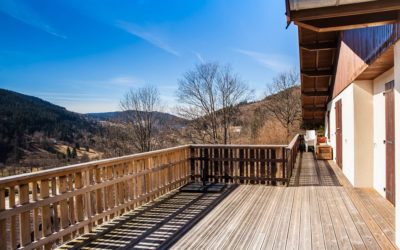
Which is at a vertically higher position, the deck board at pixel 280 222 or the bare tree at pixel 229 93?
the bare tree at pixel 229 93

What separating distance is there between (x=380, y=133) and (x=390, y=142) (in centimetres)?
100

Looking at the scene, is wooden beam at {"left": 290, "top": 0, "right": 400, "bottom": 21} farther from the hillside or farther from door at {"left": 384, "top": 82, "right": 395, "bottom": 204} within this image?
the hillside

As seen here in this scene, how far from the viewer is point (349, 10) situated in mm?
2461

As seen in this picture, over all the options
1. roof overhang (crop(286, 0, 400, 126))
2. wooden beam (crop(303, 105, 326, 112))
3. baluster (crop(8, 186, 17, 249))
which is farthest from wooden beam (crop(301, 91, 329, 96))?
baluster (crop(8, 186, 17, 249))

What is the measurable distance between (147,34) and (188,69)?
6.67 meters

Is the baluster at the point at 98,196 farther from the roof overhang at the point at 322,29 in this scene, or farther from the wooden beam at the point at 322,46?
the wooden beam at the point at 322,46

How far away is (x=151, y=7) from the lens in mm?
17984

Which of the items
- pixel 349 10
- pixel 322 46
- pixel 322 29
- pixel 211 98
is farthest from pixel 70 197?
pixel 211 98

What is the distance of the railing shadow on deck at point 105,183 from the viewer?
9.95 ft

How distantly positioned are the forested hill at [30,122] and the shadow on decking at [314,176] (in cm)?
3972

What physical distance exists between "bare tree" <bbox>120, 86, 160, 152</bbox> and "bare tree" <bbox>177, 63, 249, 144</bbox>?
6.00 metres

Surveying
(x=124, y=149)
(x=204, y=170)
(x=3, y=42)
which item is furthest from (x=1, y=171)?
(x=204, y=170)

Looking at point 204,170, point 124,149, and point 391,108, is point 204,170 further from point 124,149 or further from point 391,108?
point 124,149

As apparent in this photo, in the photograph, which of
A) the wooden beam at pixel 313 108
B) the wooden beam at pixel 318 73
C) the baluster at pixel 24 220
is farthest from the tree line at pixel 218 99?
the baluster at pixel 24 220
